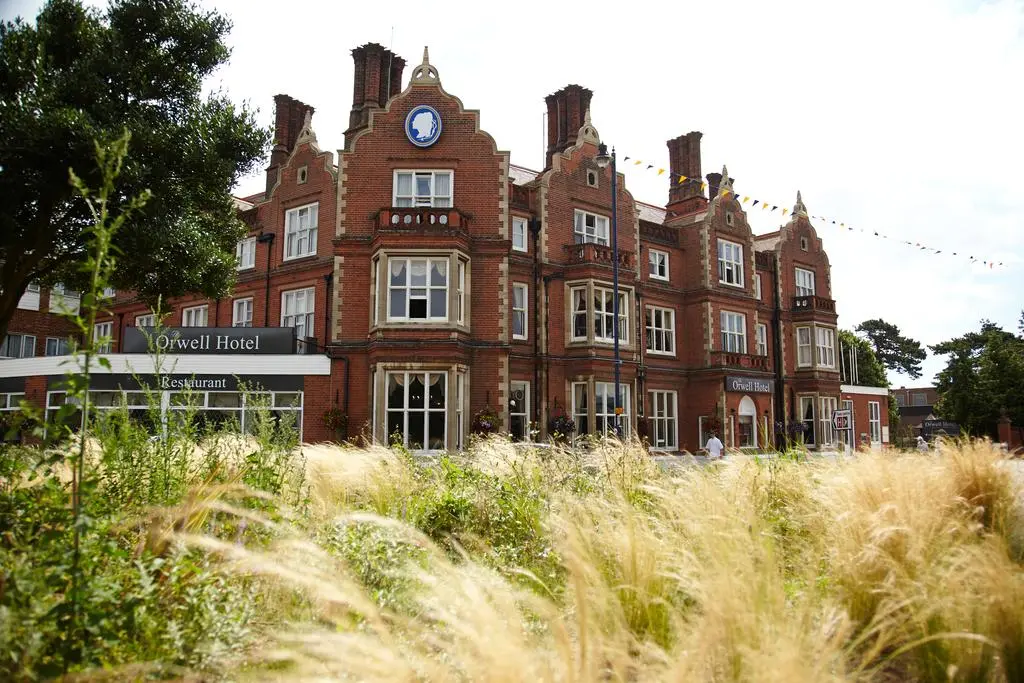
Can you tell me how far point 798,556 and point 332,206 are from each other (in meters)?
22.5

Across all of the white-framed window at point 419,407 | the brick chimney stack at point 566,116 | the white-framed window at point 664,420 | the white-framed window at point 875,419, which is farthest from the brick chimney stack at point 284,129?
the white-framed window at point 875,419

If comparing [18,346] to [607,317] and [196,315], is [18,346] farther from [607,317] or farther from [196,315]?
[607,317]

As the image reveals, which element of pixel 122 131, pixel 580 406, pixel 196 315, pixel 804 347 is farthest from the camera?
pixel 804 347

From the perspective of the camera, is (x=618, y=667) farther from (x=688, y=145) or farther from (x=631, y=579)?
(x=688, y=145)

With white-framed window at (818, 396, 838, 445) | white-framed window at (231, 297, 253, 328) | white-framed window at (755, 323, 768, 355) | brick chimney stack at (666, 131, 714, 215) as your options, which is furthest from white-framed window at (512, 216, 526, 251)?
white-framed window at (818, 396, 838, 445)

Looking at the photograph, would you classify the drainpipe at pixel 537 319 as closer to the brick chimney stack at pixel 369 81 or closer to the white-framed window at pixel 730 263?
the brick chimney stack at pixel 369 81

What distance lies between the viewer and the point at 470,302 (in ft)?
72.0

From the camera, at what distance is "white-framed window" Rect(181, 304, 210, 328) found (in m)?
29.1

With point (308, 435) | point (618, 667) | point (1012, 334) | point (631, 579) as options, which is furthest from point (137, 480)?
point (1012, 334)

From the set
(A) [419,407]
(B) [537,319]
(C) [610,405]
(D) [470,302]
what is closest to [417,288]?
(D) [470,302]

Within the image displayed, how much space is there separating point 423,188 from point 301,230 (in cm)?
596

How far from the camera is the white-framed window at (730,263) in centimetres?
3062

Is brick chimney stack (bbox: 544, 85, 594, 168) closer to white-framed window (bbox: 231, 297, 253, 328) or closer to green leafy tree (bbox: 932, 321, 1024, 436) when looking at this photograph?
white-framed window (bbox: 231, 297, 253, 328)

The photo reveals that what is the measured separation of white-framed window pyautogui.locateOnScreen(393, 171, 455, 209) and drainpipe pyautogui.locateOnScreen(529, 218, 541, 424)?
13.0 feet
